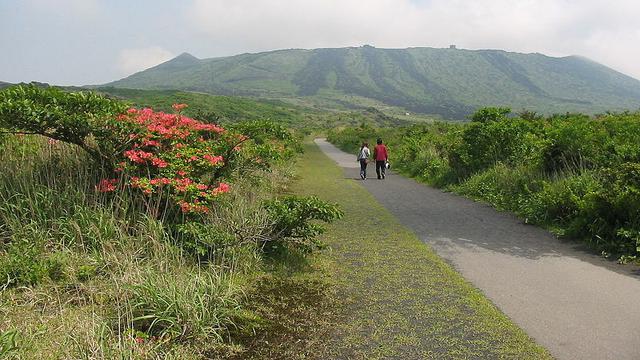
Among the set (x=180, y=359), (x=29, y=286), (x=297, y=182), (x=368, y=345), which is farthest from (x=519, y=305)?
(x=297, y=182)

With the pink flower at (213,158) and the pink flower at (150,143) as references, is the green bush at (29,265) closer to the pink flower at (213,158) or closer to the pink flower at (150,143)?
the pink flower at (150,143)

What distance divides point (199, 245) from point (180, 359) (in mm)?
2282

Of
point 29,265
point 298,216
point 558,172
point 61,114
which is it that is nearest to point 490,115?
point 558,172

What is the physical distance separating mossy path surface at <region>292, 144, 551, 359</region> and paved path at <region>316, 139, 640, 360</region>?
26 centimetres

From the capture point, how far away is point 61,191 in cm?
646

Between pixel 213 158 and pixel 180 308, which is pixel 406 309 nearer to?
pixel 180 308

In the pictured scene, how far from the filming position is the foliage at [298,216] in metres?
6.19

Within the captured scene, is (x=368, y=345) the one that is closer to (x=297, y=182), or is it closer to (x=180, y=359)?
(x=180, y=359)

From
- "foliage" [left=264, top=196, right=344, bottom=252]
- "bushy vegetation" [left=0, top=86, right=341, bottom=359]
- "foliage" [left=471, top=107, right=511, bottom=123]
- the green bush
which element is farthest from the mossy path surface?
"foliage" [left=471, top=107, right=511, bottom=123]

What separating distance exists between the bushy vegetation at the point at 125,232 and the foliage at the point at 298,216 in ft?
0.07

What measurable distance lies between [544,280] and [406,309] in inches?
86.3

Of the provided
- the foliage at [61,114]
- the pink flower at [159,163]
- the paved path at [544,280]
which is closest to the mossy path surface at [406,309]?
the paved path at [544,280]

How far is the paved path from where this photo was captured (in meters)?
4.41

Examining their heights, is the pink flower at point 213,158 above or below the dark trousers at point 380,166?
above
